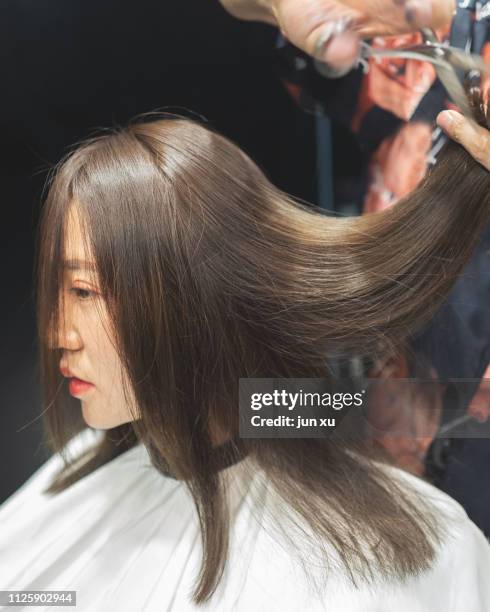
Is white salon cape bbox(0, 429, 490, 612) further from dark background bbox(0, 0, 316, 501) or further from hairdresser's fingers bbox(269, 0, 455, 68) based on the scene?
hairdresser's fingers bbox(269, 0, 455, 68)

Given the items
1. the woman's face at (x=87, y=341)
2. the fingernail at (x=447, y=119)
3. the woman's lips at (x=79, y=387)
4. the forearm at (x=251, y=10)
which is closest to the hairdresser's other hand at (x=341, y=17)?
the forearm at (x=251, y=10)

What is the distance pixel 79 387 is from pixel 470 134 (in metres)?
0.59

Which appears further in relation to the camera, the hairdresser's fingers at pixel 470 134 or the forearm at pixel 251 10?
the forearm at pixel 251 10

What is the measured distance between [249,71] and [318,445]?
521mm

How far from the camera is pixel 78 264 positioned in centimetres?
69

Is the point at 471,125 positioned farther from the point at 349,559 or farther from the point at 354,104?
the point at 349,559

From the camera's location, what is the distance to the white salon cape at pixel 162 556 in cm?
68

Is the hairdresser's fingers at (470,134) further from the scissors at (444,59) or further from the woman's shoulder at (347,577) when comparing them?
the woman's shoulder at (347,577)

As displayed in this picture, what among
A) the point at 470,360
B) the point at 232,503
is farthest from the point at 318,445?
the point at 470,360

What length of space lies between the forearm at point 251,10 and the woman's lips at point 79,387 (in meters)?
0.53

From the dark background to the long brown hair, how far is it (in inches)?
1.3

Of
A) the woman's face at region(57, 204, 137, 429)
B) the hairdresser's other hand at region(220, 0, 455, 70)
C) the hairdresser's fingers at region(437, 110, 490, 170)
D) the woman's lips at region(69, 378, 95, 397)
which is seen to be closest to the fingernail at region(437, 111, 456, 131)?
the hairdresser's fingers at region(437, 110, 490, 170)

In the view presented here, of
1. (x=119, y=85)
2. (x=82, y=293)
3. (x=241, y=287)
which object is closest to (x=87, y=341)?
(x=82, y=293)

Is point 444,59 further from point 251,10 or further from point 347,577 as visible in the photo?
point 347,577
